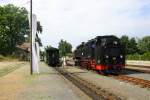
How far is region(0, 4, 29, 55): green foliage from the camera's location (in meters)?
108

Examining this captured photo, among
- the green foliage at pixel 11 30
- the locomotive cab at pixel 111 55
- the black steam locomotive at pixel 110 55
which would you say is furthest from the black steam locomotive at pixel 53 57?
the green foliage at pixel 11 30

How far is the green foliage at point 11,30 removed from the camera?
353 feet

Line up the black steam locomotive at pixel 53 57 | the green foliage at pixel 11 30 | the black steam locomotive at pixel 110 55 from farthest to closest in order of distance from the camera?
the green foliage at pixel 11 30
the black steam locomotive at pixel 53 57
the black steam locomotive at pixel 110 55

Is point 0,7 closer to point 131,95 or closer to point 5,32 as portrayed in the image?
point 5,32

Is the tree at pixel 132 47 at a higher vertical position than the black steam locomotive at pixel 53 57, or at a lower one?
higher

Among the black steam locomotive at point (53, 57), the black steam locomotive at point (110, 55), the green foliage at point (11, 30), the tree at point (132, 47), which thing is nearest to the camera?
the black steam locomotive at point (110, 55)

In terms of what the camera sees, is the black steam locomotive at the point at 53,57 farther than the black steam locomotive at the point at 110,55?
Yes

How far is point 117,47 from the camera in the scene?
3562 cm

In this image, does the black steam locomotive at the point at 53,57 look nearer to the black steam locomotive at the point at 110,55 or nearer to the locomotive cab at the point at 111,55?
the black steam locomotive at the point at 110,55

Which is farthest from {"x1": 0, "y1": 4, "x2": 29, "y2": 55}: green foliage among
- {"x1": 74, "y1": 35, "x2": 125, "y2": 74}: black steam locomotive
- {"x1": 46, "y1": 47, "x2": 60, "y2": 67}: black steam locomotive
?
{"x1": 74, "y1": 35, "x2": 125, "y2": 74}: black steam locomotive

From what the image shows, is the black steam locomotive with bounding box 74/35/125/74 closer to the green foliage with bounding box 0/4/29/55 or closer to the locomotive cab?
the locomotive cab

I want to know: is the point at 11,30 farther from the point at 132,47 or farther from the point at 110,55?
the point at 110,55

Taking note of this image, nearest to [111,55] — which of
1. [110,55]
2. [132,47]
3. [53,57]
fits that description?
[110,55]

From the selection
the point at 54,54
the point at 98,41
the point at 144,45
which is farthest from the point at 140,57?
the point at 144,45
